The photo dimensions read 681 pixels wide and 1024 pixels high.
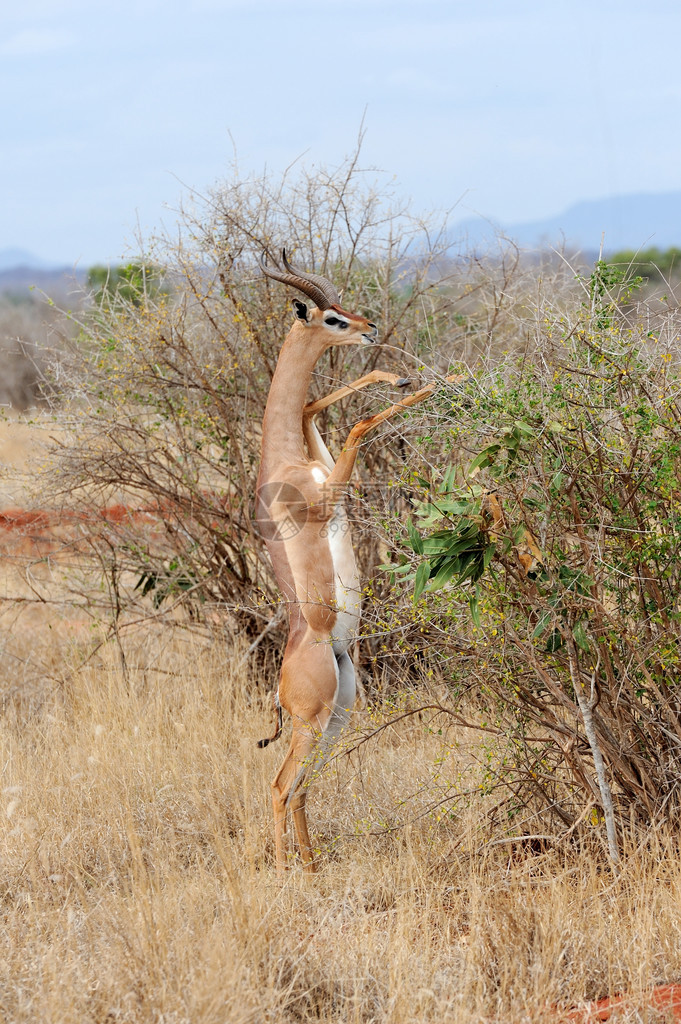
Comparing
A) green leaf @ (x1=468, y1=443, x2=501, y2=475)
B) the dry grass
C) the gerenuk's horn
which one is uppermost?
the gerenuk's horn

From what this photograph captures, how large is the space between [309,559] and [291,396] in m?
0.75

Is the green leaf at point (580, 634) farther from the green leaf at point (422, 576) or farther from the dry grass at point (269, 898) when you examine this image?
the dry grass at point (269, 898)

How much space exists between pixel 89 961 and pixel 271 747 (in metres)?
2.18

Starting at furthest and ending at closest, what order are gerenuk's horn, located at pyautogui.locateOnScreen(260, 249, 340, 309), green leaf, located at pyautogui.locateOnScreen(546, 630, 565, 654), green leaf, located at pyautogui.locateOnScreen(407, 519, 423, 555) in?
gerenuk's horn, located at pyautogui.locateOnScreen(260, 249, 340, 309)
green leaf, located at pyautogui.locateOnScreen(546, 630, 565, 654)
green leaf, located at pyautogui.locateOnScreen(407, 519, 423, 555)

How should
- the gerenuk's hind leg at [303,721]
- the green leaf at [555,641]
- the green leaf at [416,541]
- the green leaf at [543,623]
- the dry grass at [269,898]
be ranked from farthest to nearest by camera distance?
the gerenuk's hind leg at [303,721]
the green leaf at [555,641]
the green leaf at [543,623]
the green leaf at [416,541]
the dry grass at [269,898]

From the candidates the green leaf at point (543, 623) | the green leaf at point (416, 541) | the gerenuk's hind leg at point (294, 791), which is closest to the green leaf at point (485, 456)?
the green leaf at point (416, 541)

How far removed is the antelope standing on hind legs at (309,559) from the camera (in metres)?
4.45

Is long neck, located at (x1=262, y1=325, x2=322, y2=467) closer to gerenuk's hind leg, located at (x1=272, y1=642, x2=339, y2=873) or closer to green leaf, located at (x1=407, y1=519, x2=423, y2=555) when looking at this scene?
gerenuk's hind leg, located at (x1=272, y1=642, x2=339, y2=873)

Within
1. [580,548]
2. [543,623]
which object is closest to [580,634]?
[543,623]

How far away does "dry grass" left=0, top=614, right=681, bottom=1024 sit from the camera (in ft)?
10.7

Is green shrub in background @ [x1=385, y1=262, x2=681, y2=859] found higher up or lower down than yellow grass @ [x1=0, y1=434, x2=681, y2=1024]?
higher up

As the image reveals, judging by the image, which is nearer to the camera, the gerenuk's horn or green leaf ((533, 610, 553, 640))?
green leaf ((533, 610, 553, 640))

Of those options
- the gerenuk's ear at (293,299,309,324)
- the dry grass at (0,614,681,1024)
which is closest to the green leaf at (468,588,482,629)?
the dry grass at (0,614,681,1024)

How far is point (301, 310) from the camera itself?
15.5ft
